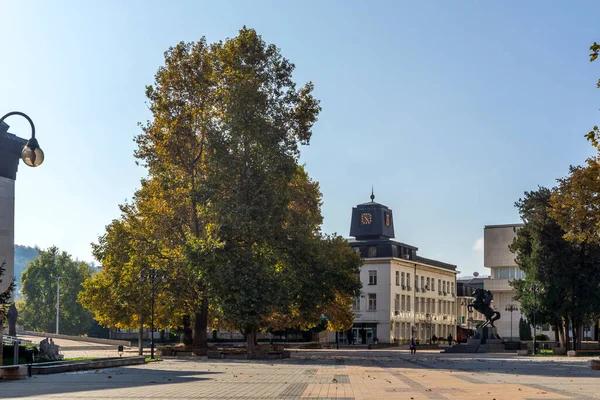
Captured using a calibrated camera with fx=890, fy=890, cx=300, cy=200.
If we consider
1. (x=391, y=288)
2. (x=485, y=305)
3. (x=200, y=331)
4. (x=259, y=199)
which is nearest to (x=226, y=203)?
(x=259, y=199)

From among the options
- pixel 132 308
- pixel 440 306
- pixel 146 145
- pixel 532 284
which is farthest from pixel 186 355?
pixel 440 306

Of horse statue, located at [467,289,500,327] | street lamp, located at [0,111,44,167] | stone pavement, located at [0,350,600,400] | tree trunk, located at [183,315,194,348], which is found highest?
street lamp, located at [0,111,44,167]

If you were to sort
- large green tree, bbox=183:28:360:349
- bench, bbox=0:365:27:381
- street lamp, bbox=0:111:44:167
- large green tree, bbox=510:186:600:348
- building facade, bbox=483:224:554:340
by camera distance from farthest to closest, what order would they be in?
building facade, bbox=483:224:554:340 → large green tree, bbox=510:186:600:348 → large green tree, bbox=183:28:360:349 → bench, bbox=0:365:27:381 → street lamp, bbox=0:111:44:167

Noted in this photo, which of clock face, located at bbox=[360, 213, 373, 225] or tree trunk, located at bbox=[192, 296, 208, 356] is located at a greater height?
clock face, located at bbox=[360, 213, 373, 225]

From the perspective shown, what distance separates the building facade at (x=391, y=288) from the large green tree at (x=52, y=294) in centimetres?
4270

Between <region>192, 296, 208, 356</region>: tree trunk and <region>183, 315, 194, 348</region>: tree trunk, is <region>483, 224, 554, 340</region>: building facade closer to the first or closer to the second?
<region>183, 315, 194, 348</region>: tree trunk

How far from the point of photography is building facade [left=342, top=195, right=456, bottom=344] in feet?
342

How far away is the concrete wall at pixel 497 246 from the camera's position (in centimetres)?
10712

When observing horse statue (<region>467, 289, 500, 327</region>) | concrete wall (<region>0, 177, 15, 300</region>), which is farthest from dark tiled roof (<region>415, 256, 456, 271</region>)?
concrete wall (<region>0, 177, 15, 300</region>)

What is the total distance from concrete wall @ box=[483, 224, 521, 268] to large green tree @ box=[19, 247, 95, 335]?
56529 mm

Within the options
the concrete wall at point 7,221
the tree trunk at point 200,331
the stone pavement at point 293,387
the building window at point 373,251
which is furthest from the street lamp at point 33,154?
the building window at point 373,251

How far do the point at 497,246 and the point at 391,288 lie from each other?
14282mm

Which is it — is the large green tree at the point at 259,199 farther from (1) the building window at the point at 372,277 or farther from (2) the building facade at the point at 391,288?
(1) the building window at the point at 372,277

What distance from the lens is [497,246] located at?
353 ft
